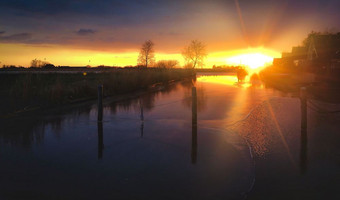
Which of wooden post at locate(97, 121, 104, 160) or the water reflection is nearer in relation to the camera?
wooden post at locate(97, 121, 104, 160)

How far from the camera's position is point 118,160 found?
704cm

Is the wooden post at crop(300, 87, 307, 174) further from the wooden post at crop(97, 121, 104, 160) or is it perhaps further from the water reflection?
the water reflection

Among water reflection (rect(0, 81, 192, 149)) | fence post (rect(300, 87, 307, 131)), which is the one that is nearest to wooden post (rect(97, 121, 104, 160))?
water reflection (rect(0, 81, 192, 149))

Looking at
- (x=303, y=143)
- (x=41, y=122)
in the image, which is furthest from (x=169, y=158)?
(x=41, y=122)

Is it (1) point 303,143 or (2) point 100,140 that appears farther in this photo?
(2) point 100,140

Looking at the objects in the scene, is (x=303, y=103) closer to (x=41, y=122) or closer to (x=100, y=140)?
(x=100, y=140)

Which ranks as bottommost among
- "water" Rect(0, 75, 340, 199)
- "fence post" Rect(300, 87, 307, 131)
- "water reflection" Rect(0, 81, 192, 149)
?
"water" Rect(0, 75, 340, 199)

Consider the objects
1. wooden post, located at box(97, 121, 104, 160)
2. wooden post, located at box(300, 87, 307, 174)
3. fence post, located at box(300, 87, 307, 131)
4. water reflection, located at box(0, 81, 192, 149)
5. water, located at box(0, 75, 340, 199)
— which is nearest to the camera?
water, located at box(0, 75, 340, 199)

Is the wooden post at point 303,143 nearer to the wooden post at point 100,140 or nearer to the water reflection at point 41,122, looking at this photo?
the wooden post at point 100,140

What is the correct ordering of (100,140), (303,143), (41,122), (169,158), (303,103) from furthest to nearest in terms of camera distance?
(41,122) < (303,103) < (100,140) < (303,143) < (169,158)

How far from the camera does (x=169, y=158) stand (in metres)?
7.22

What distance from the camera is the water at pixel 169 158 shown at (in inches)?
211

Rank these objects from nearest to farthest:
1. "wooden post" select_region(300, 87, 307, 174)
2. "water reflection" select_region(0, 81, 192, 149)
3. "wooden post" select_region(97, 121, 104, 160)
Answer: "wooden post" select_region(300, 87, 307, 174)
"wooden post" select_region(97, 121, 104, 160)
"water reflection" select_region(0, 81, 192, 149)

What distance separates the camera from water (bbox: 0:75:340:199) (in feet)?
17.6
